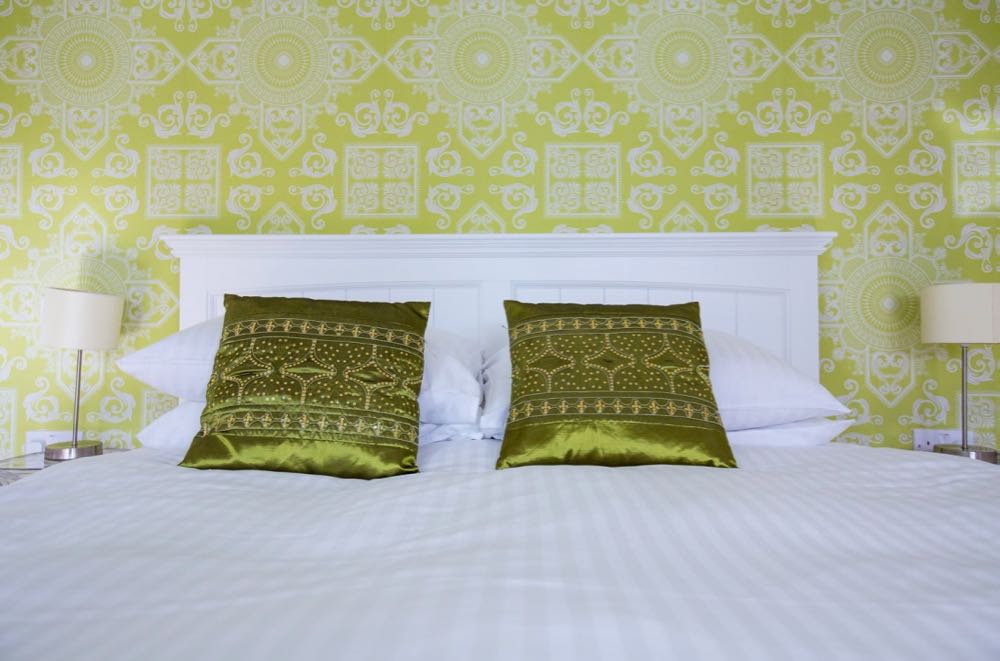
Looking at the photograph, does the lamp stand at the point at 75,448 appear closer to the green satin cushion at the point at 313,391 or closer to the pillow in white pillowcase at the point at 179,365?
the pillow in white pillowcase at the point at 179,365

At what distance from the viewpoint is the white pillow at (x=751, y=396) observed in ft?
5.06

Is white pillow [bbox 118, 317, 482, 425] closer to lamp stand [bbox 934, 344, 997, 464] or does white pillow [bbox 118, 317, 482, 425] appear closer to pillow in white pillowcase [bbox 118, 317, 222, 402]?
pillow in white pillowcase [bbox 118, 317, 222, 402]

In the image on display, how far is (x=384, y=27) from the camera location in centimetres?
221

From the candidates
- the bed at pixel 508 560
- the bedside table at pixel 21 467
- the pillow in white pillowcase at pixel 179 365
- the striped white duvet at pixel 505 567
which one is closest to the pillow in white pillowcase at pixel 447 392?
the bed at pixel 508 560

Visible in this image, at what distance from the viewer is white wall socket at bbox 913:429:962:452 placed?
207 centimetres

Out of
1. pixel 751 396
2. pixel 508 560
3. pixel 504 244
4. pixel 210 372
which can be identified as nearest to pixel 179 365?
pixel 210 372

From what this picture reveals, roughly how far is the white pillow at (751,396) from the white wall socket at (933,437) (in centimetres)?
73

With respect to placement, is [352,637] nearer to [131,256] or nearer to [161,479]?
[161,479]

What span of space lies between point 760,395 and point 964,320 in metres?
0.81

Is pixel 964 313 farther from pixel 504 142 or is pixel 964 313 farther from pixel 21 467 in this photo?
pixel 21 467

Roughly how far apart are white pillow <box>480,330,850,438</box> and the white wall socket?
0.73m

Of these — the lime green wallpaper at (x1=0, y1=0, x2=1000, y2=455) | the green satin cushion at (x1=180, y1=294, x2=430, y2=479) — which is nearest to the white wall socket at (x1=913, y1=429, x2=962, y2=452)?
the lime green wallpaper at (x1=0, y1=0, x2=1000, y2=455)

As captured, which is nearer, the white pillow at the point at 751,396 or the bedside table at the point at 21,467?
the white pillow at the point at 751,396

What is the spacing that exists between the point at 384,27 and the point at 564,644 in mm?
2184
